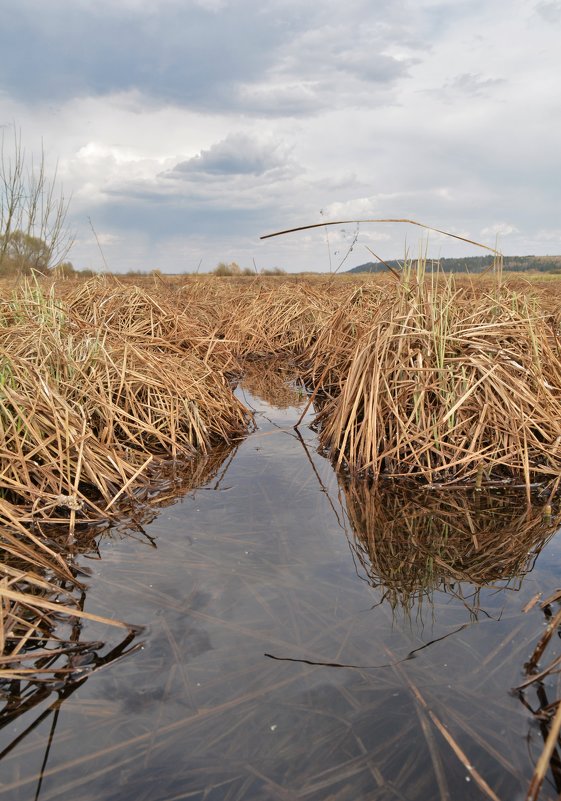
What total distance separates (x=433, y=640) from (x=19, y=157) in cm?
714

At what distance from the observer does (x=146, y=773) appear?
1.28m

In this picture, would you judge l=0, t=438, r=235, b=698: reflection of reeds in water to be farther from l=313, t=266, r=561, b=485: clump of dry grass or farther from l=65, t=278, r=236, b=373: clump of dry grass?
l=65, t=278, r=236, b=373: clump of dry grass

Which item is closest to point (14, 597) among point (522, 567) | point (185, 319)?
point (522, 567)

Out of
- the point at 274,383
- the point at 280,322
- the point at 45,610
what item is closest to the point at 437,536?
the point at 45,610

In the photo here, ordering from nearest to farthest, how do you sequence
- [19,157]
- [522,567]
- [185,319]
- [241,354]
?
1. [522,567]
2. [185,319]
3. [19,157]
4. [241,354]

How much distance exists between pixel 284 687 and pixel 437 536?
1.19 meters

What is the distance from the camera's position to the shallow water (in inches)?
50.0

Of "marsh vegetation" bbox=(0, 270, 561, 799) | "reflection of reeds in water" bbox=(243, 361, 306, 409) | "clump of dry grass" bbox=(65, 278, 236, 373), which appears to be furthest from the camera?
"reflection of reeds in water" bbox=(243, 361, 306, 409)

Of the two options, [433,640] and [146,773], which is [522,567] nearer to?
[433,640]

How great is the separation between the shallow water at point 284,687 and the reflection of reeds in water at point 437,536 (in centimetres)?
4

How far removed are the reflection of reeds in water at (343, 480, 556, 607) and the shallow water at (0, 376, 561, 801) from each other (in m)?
0.04

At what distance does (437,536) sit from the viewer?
249cm

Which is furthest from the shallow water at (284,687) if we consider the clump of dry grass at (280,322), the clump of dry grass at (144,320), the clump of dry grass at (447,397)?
the clump of dry grass at (280,322)

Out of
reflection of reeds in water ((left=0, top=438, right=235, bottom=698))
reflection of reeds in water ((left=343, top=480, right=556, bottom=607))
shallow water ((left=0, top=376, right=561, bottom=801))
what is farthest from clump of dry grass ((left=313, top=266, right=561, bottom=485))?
reflection of reeds in water ((left=0, top=438, right=235, bottom=698))
